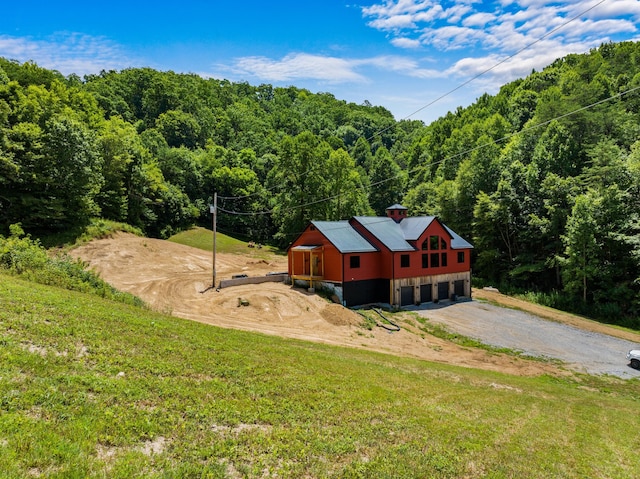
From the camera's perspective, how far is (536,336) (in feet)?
78.3

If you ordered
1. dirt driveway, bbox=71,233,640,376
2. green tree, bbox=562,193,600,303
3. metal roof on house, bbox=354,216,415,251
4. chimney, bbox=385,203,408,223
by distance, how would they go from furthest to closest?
1. chimney, bbox=385,203,408,223
2. green tree, bbox=562,193,600,303
3. metal roof on house, bbox=354,216,415,251
4. dirt driveway, bbox=71,233,640,376

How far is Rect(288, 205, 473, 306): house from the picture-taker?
2861 cm

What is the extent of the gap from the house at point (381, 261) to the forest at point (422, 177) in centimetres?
721

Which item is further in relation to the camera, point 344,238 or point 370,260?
point 344,238

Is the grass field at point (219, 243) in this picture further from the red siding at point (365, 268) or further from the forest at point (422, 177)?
the red siding at point (365, 268)

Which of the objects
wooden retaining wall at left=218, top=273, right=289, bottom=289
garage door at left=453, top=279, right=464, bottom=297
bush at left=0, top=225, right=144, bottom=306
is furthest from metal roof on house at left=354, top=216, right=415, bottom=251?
bush at left=0, top=225, right=144, bottom=306

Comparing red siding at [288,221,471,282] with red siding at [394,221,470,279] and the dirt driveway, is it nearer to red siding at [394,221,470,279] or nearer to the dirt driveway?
red siding at [394,221,470,279]

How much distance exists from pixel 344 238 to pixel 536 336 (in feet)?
48.7

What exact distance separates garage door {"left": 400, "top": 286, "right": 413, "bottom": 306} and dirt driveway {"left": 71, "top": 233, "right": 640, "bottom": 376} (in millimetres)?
2670

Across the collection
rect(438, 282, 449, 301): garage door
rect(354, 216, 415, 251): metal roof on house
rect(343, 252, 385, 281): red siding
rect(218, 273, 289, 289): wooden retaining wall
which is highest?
rect(354, 216, 415, 251): metal roof on house

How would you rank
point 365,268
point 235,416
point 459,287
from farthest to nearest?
1. point 459,287
2. point 365,268
3. point 235,416

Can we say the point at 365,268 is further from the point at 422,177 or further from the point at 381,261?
the point at 422,177

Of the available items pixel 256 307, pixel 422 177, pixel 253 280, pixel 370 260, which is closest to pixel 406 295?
pixel 370 260

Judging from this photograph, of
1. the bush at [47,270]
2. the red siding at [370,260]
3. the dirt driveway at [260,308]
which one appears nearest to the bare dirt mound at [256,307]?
the dirt driveway at [260,308]
